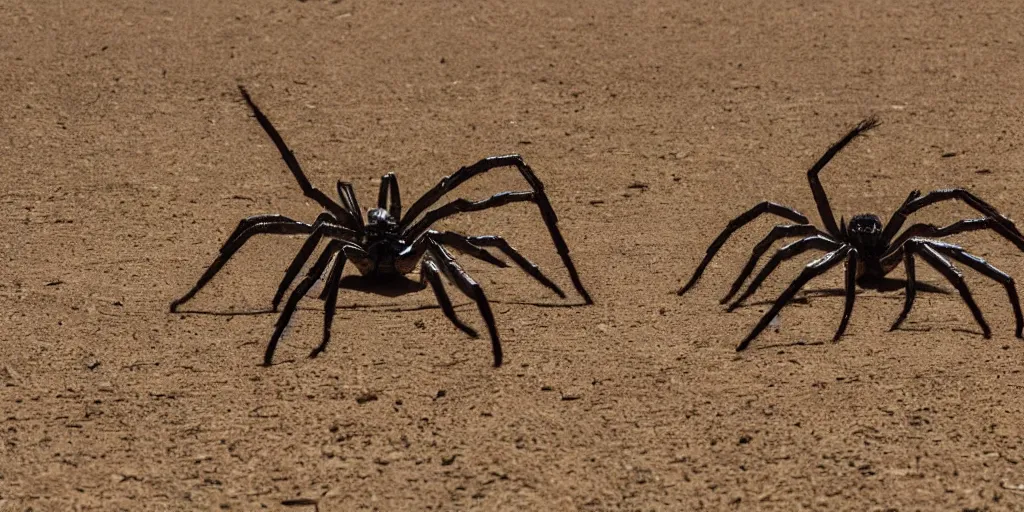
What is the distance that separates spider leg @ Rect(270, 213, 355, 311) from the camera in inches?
351


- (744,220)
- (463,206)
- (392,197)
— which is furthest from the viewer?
(392,197)

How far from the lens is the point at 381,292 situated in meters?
9.72

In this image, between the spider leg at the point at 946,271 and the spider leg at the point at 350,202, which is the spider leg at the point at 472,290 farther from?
the spider leg at the point at 946,271

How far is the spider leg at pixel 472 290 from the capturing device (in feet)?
24.7

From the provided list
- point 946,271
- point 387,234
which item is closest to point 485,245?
point 387,234

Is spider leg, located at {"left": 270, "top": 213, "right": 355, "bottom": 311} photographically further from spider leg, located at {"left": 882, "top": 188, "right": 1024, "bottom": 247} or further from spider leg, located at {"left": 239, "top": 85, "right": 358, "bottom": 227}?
spider leg, located at {"left": 882, "top": 188, "right": 1024, "bottom": 247}

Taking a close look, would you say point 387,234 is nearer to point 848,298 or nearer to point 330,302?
point 330,302

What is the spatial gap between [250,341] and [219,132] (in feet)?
19.4

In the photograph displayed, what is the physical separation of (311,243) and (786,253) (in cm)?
292

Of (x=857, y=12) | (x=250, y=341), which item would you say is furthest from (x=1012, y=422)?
(x=857, y=12)

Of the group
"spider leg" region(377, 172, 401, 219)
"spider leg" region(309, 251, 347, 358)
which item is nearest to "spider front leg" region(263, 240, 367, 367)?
"spider leg" region(309, 251, 347, 358)

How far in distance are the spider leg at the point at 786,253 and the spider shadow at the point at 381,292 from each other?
1.08 metres

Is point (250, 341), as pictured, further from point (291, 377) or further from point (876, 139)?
point (876, 139)

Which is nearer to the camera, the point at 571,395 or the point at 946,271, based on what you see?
the point at 571,395
